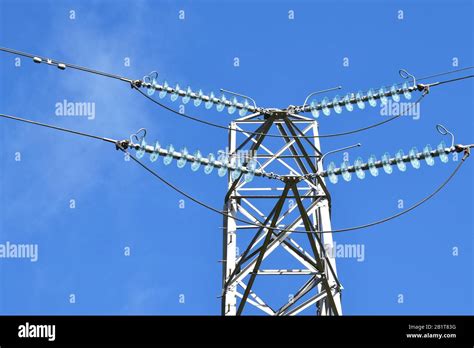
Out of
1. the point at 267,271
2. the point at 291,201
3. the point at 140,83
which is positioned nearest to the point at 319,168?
the point at 291,201

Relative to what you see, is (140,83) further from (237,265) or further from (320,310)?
(320,310)

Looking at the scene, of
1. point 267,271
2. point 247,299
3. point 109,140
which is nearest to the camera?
point 109,140

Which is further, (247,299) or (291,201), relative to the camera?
(291,201)

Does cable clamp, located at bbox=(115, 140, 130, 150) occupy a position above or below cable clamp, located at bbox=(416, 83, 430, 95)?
below

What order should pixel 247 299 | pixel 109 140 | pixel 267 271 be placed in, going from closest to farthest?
pixel 109 140, pixel 247 299, pixel 267 271

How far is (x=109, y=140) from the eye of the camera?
65.8 ft

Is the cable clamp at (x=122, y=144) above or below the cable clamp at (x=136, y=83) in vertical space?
below

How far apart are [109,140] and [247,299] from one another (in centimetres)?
520

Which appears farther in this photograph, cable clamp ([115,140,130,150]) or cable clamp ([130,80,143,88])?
cable clamp ([130,80,143,88])

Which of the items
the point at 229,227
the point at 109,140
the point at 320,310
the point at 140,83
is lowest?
the point at 320,310

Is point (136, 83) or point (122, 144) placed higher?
point (136, 83)

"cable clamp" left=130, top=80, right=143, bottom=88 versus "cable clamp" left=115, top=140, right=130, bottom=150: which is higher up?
"cable clamp" left=130, top=80, right=143, bottom=88

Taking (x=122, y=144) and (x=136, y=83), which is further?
(x=136, y=83)

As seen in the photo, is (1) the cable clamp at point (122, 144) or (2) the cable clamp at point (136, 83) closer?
(1) the cable clamp at point (122, 144)
